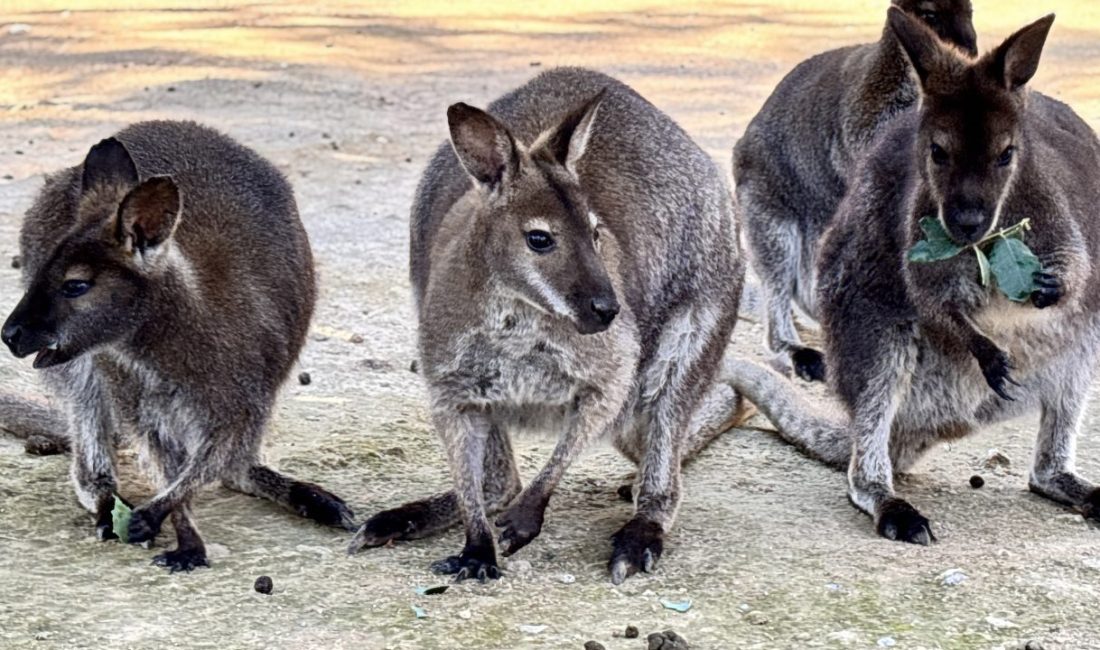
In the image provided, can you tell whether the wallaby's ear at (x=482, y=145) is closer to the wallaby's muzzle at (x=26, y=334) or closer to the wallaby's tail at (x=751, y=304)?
the wallaby's muzzle at (x=26, y=334)

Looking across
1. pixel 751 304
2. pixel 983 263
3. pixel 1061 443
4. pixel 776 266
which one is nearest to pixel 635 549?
pixel 983 263

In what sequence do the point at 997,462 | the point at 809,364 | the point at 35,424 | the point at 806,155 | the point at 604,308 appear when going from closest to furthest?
the point at 604,308 < the point at 35,424 < the point at 997,462 < the point at 809,364 < the point at 806,155

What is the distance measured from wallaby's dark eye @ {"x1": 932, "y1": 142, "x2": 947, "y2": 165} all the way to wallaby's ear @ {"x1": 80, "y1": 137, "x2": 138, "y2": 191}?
82.2 inches

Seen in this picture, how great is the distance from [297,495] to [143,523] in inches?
20.0

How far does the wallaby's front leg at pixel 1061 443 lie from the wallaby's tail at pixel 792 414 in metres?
0.58

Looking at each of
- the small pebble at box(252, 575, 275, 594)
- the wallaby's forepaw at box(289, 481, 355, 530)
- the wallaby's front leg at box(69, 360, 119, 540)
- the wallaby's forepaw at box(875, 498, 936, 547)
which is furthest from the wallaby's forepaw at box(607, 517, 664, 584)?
the wallaby's front leg at box(69, 360, 119, 540)

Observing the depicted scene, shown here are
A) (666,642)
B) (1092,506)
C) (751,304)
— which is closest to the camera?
(666,642)

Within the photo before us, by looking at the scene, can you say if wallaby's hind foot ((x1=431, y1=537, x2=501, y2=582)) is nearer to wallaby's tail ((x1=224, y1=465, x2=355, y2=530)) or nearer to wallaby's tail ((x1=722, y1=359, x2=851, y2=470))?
wallaby's tail ((x1=224, y1=465, x2=355, y2=530))

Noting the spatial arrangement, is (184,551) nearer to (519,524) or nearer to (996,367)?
(519,524)

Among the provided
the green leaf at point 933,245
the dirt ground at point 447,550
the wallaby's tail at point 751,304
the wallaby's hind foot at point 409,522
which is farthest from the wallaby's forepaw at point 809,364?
the wallaby's hind foot at point 409,522

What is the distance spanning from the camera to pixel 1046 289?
460 cm

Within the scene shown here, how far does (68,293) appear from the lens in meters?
4.39

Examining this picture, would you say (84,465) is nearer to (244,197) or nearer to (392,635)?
(244,197)

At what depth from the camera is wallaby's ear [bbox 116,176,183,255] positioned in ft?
14.4
